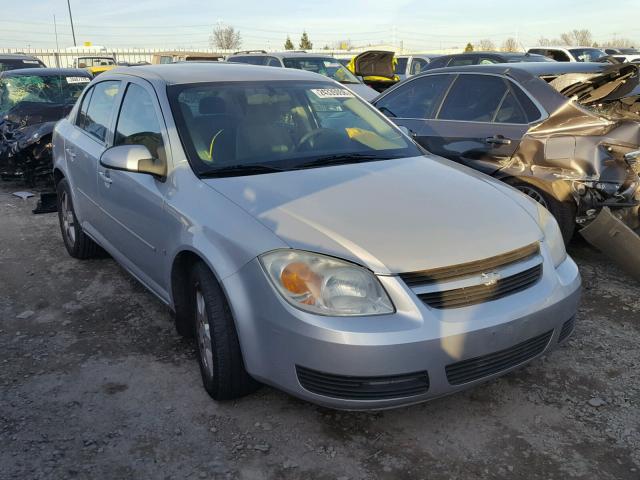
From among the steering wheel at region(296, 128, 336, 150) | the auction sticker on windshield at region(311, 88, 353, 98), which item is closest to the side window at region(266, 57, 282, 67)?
the auction sticker on windshield at region(311, 88, 353, 98)

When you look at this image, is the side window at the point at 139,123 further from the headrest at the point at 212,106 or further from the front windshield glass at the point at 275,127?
the headrest at the point at 212,106

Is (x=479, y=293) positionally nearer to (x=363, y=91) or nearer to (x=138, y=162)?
(x=138, y=162)

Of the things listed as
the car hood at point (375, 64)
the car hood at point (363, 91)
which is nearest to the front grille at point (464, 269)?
the car hood at point (363, 91)

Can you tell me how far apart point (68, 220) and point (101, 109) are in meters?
1.29

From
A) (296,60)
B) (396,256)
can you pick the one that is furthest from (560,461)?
(296,60)

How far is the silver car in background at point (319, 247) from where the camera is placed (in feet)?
8.01

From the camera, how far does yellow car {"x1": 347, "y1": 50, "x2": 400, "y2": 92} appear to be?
14.2 meters

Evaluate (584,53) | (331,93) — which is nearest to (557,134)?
(331,93)

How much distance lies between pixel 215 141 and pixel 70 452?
1748 mm

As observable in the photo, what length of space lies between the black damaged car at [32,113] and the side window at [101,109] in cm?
341

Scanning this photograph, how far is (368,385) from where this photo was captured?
2.46m

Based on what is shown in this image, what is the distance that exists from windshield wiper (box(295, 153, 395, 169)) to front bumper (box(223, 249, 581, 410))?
1002 millimetres

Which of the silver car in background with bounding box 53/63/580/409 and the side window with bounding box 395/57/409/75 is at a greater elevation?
the silver car in background with bounding box 53/63/580/409

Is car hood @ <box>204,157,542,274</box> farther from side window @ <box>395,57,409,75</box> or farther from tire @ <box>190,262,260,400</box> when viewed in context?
side window @ <box>395,57,409,75</box>
